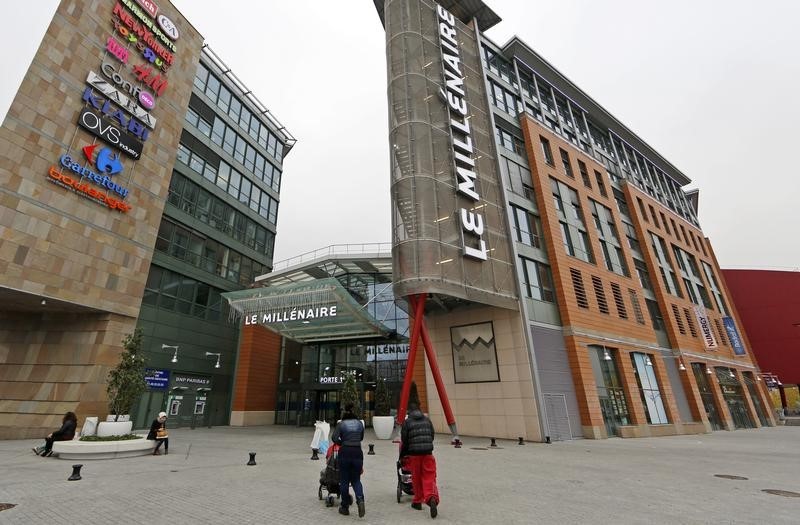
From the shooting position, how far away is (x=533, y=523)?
20.0 feet

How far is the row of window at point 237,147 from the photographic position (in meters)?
32.3

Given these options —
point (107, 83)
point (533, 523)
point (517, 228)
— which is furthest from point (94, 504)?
point (107, 83)

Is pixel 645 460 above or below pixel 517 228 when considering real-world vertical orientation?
below

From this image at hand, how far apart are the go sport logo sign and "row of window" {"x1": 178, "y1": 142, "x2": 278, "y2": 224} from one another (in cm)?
785

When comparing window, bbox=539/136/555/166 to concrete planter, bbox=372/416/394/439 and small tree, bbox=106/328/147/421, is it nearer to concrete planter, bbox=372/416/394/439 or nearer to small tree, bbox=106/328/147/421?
concrete planter, bbox=372/416/394/439

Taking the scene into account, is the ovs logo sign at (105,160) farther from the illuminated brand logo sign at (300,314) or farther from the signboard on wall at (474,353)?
the signboard on wall at (474,353)

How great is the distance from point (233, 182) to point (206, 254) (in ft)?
26.0

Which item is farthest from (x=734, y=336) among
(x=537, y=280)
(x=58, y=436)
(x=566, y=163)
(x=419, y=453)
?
(x=58, y=436)

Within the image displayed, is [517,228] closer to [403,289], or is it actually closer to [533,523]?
[403,289]

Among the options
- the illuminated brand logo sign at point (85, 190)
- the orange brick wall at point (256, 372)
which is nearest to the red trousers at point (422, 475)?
the illuminated brand logo sign at point (85, 190)

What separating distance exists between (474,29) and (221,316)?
31.1 m

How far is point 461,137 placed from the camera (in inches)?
962

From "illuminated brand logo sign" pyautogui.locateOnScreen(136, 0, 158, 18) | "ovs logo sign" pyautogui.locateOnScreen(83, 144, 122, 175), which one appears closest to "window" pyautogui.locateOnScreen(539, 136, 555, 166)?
"ovs logo sign" pyautogui.locateOnScreen(83, 144, 122, 175)

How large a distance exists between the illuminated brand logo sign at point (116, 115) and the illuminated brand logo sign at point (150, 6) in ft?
28.4
